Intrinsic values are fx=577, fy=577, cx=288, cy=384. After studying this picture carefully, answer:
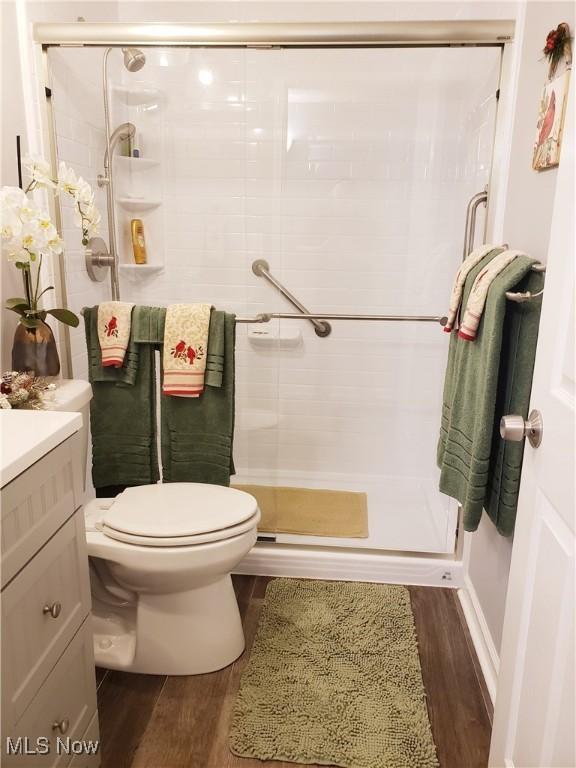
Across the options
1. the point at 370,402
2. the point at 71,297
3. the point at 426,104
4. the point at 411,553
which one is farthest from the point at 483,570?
the point at 426,104

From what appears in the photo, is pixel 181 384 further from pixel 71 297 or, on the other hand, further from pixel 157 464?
pixel 71 297

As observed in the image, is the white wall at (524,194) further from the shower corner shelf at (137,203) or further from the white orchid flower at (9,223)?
the shower corner shelf at (137,203)

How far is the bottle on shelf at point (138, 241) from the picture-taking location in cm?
239

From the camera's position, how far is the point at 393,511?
2523 millimetres

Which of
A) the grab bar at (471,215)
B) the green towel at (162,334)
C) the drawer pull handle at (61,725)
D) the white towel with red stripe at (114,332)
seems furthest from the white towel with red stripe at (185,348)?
the drawer pull handle at (61,725)

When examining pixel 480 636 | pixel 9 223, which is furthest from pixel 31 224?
pixel 480 636

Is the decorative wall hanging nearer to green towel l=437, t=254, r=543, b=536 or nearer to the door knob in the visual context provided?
green towel l=437, t=254, r=543, b=536

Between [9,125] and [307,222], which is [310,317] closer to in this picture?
[307,222]

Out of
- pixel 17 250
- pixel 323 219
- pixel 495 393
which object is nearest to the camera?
pixel 495 393

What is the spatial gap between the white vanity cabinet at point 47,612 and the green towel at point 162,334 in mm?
798

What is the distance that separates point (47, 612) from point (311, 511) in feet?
4.94

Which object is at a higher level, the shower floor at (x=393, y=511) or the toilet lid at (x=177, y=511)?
the toilet lid at (x=177, y=511)

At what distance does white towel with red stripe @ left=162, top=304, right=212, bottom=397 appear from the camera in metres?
1.96

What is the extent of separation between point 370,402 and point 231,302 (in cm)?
99
